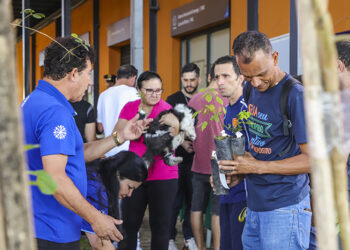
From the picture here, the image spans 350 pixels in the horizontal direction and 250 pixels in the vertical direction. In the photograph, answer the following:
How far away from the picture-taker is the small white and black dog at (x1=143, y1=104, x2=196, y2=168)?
365 centimetres

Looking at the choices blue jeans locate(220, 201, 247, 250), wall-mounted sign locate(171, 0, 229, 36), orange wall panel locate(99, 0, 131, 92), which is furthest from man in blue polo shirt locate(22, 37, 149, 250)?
orange wall panel locate(99, 0, 131, 92)

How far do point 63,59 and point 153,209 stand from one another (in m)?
2.01

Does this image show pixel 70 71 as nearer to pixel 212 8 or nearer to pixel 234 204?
pixel 234 204

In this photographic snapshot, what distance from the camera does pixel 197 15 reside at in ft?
33.3

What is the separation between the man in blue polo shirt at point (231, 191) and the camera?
127 inches

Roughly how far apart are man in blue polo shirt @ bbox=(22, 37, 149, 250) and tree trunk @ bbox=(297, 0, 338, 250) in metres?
1.51

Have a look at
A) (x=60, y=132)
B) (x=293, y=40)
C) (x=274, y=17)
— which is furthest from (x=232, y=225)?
(x=274, y=17)

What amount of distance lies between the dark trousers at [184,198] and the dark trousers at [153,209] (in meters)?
1.24

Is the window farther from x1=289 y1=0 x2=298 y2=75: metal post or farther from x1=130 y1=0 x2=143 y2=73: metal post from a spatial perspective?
x1=289 y1=0 x2=298 y2=75: metal post

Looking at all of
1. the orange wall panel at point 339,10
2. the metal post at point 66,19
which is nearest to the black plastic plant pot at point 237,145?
the orange wall panel at point 339,10

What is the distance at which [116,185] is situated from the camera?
2811mm

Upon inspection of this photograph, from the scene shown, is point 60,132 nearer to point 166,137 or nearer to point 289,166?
point 289,166

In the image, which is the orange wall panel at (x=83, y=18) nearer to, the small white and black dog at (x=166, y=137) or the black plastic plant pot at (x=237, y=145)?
the small white and black dog at (x=166, y=137)

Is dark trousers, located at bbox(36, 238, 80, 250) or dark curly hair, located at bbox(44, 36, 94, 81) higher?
dark curly hair, located at bbox(44, 36, 94, 81)
